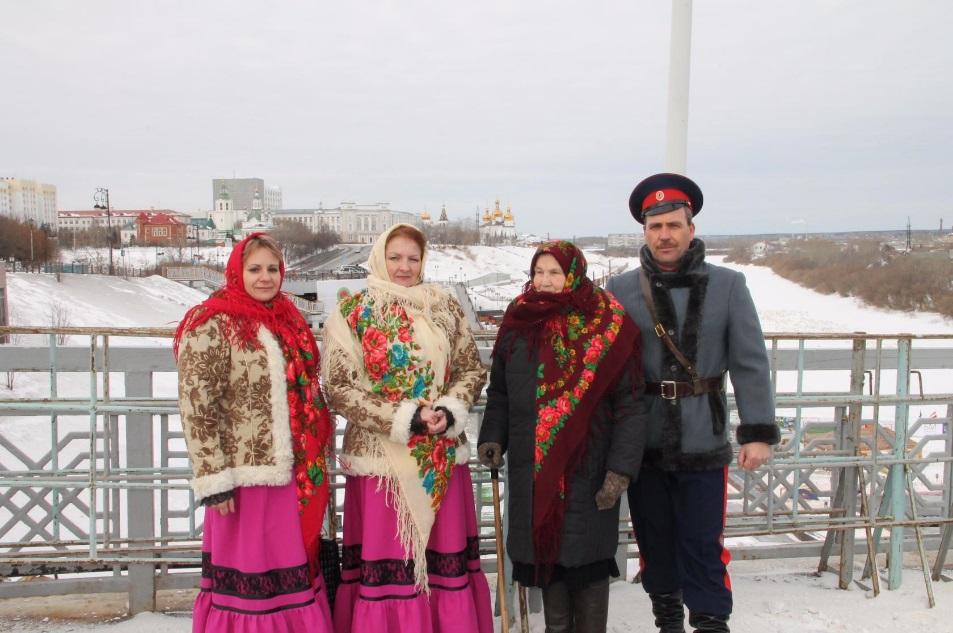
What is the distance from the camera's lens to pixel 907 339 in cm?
321

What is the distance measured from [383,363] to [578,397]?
2.36 ft

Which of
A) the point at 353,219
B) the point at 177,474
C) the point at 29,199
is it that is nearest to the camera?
the point at 177,474

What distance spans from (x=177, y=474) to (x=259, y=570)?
86 cm

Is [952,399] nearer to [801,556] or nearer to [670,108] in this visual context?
[801,556]

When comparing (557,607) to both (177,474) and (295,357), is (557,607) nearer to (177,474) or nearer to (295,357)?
(295,357)

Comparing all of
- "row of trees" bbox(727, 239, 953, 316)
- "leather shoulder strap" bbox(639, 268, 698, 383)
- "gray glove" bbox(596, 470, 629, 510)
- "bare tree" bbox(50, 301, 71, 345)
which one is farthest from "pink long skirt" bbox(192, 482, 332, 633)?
"row of trees" bbox(727, 239, 953, 316)

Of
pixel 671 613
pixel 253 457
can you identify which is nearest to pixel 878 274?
pixel 671 613

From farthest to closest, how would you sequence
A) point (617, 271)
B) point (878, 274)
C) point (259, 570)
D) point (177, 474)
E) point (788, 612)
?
point (878, 274) → point (617, 271) → point (788, 612) → point (177, 474) → point (259, 570)

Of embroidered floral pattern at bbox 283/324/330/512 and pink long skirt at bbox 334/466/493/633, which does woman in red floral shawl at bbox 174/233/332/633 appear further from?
pink long skirt at bbox 334/466/493/633

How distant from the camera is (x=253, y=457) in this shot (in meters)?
2.36

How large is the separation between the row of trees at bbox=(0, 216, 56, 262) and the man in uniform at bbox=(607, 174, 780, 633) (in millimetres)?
50953

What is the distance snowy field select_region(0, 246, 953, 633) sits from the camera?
3082 mm

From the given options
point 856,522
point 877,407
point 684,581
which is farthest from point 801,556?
point 684,581

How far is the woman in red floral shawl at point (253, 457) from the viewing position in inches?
90.6
